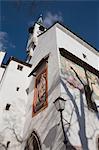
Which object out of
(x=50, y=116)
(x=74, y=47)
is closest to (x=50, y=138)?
(x=50, y=116)

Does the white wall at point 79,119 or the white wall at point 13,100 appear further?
the white wall at point 13,100

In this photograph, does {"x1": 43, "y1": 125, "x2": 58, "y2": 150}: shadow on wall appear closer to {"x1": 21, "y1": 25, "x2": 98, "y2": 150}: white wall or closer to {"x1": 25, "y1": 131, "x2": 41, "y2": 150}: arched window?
{"x1": 21, "y1": 25, "x2": 98, "y2": 150}: white wall

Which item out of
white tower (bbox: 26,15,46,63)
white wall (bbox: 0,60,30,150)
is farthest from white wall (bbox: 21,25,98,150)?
white tower (bbox: 26,15,46,63)

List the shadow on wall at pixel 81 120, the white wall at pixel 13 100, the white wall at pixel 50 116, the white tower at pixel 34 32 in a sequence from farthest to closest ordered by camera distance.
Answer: the white tower at pixel 34 32 < the white wall at pixel 13 100 < the shadow on wall at pixel 81 120 < the white wall at pixel 50 116

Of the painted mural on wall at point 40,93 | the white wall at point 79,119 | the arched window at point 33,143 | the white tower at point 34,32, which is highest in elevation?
the white tower at point 34,32

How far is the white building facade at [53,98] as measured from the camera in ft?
29.0

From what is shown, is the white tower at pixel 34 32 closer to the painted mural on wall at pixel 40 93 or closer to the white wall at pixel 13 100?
the white wall at pixel 13 100

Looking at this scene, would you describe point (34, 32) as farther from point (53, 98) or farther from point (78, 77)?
point (53, 98)

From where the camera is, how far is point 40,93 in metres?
11.5

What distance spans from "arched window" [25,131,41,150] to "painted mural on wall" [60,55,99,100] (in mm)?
2922

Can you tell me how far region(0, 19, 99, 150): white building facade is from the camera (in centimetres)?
883

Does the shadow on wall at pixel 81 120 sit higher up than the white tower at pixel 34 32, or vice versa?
the white tower at pixel 34 32

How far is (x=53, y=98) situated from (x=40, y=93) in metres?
1.81

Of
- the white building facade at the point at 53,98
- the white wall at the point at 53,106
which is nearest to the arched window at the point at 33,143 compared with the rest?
the white building facade at the point at 53,98
